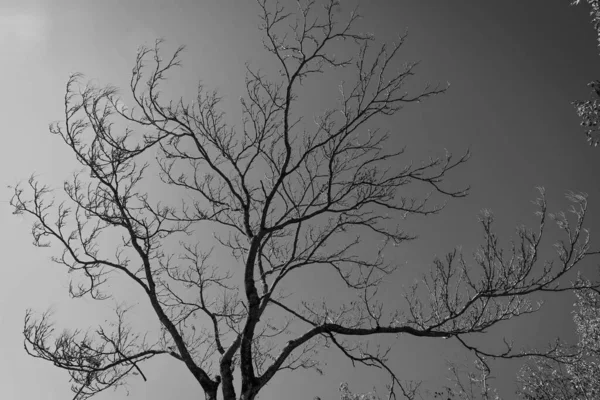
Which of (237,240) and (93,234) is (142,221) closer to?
(93,234)

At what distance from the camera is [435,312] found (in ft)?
20.6

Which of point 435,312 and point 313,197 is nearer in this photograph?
point 435,312

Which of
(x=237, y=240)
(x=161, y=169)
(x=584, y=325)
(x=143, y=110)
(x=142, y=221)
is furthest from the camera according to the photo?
(x=584, y=325)

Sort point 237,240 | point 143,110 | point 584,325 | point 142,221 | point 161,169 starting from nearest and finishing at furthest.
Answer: point 143,110 < point 142,221 < point 161,169 < point 237,240 < point 584,325

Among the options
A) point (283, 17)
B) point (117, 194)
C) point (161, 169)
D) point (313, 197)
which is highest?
point (283, 17)

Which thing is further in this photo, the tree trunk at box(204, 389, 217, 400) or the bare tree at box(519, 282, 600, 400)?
the bare tree at box(519, 282, 600, 400)

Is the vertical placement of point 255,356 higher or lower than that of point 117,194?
lower

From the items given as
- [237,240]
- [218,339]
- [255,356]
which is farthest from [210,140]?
[255,356]

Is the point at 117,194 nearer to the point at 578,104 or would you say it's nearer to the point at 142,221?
the point at 142,221

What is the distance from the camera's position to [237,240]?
29.3 ft

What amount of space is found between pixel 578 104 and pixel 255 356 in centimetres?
799

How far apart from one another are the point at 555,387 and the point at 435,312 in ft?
78.6

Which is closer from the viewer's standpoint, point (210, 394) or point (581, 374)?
point (210, 394)

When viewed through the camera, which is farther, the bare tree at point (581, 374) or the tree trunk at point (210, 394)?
the bare tree at point (581, 374)
